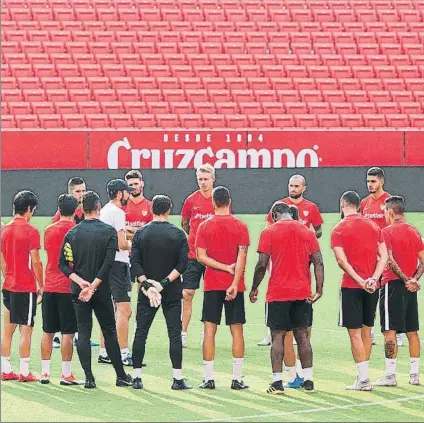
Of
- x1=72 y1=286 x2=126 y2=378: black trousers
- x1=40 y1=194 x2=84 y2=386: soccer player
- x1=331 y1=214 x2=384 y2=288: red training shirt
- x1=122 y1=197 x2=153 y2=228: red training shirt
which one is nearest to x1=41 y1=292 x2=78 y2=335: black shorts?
x1=40 y1=194 x2=84 y2=386: soccer player

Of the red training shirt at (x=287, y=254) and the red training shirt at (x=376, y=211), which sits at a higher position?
the red training shirt at (x=376, y=211)

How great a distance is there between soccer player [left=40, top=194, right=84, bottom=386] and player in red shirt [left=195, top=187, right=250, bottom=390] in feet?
3.96

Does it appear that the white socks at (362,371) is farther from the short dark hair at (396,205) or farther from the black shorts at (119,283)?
the black shorts at (119,283)

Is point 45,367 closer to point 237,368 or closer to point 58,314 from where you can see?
point 58,314

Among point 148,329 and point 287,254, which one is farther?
point 148,329

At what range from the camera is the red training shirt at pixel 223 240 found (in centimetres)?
984

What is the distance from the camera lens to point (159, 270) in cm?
973

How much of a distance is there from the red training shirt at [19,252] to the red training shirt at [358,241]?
8.95ft

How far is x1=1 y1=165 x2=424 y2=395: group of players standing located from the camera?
31.5 feet

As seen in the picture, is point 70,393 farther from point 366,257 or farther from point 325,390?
point 366,257

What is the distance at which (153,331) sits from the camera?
1338cm

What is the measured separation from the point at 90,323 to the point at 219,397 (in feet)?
4.45

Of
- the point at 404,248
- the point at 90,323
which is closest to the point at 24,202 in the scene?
the point at 90,323

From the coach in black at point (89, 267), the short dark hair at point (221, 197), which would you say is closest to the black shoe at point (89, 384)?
the coach in black at point (89, 267)
